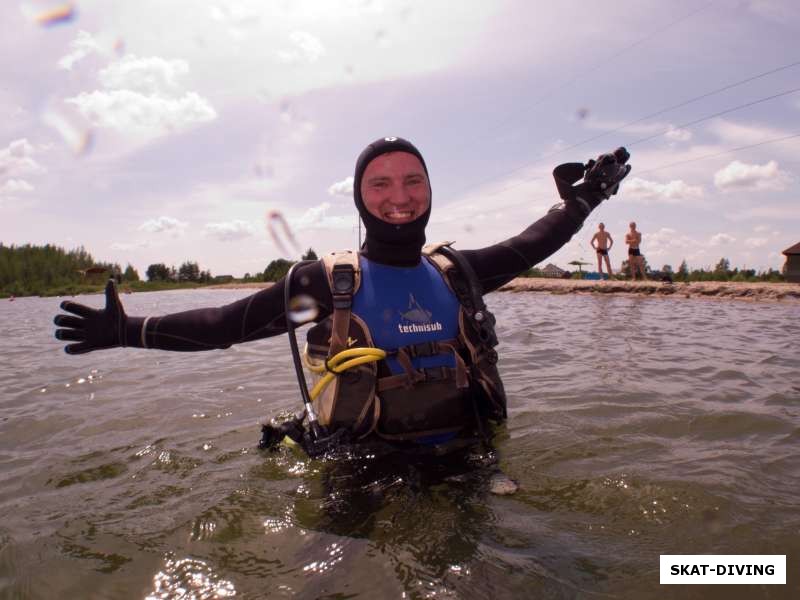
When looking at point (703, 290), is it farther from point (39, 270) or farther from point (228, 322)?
point (39, 270)

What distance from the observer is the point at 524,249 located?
10.2 ft

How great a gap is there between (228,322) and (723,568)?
2406 millimetres

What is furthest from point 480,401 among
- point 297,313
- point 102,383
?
point 102,383

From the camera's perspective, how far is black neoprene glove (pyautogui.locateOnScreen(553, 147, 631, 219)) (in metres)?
3.29

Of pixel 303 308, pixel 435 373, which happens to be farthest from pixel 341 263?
pixel 435 373

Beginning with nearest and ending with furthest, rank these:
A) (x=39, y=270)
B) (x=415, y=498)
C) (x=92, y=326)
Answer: (x=415, y=498), (x=92, y=326), (x=39, y=270)

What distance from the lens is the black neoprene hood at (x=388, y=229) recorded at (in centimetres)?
275

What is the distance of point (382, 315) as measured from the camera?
2.58 metres

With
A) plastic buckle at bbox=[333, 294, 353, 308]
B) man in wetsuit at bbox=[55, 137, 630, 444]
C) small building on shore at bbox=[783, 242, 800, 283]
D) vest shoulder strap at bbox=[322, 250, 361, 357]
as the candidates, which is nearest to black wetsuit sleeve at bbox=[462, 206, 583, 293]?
man in wetsuit at bbox=[55, 137, 630, 444]

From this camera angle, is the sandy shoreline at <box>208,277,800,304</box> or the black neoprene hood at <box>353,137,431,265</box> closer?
the black neoprene hood at <box>353,137,431,265</box>

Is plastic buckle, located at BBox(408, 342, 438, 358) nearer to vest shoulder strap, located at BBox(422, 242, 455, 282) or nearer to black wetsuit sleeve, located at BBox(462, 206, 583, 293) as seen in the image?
vest shoulder strap, located at BBox(422, 242, 455, 282)

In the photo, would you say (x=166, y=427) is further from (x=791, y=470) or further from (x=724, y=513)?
(x=791, y=470)

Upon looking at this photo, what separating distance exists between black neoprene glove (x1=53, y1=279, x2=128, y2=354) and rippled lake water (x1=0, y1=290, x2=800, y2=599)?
86 centimetres

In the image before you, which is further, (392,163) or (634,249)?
(634,249)
